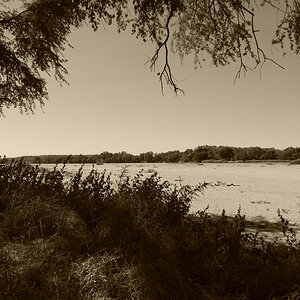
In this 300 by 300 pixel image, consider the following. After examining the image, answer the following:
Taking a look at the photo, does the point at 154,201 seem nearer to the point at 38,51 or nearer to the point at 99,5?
the point at 99,5

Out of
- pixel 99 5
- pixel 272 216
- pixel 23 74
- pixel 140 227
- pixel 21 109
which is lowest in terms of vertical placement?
pixel 272 216

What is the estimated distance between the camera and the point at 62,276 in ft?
9.41

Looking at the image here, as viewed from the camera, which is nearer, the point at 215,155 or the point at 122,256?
the point at 122,256

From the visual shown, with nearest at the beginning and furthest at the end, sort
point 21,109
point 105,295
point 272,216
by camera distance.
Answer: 1. point 105,295
2. point 272,216
3. point 21,109

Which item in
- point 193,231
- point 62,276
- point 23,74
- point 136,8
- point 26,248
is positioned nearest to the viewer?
point 62,276

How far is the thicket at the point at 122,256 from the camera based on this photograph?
2.77 metres

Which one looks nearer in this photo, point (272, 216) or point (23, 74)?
point (272, 216)

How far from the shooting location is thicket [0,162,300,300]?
2773 mm

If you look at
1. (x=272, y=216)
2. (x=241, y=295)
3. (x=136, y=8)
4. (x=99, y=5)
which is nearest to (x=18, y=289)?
(x=241, y=295)

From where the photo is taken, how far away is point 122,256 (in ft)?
10.5

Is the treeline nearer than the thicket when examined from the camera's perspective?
No

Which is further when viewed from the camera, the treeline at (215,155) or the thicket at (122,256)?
the treeline at (215,155)

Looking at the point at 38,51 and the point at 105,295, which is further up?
the point at 38,51

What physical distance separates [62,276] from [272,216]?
6307mm
